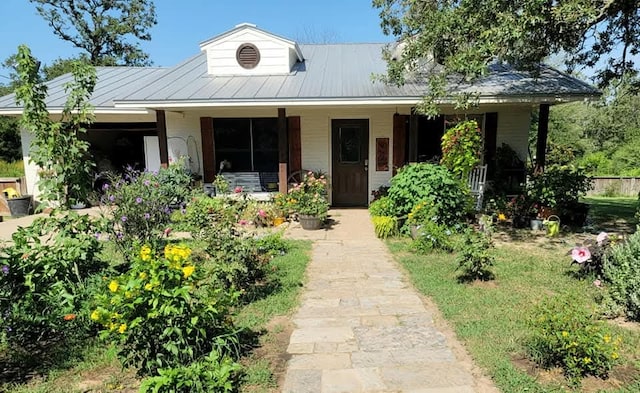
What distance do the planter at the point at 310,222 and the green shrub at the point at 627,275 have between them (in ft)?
14.9

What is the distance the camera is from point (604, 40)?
772 cm

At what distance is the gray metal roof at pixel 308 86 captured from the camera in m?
7.85

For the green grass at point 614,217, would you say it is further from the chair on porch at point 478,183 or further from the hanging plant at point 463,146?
the hanging plant at point 463,146

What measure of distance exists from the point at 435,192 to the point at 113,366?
5264mm

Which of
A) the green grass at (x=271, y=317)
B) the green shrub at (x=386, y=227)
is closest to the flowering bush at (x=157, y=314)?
the green grass at (x=271, y=317)

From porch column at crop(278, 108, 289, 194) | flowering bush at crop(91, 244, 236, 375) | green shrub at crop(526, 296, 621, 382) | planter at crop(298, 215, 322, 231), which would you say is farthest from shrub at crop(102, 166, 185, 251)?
green shrub at crop(526, 296, 621, 382)

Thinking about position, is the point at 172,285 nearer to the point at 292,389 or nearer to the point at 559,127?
the point at 292,389

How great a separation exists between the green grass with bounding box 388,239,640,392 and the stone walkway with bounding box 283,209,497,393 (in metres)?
0.16

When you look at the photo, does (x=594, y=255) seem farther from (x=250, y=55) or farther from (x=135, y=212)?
(x=250, y=55)

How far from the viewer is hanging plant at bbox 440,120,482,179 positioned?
682 cm

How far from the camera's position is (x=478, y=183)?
8.55 m

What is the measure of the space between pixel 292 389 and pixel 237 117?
803cm

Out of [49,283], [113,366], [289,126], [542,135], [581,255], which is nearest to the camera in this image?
[113,366]

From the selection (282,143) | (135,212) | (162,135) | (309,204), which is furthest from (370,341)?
(162,135)
